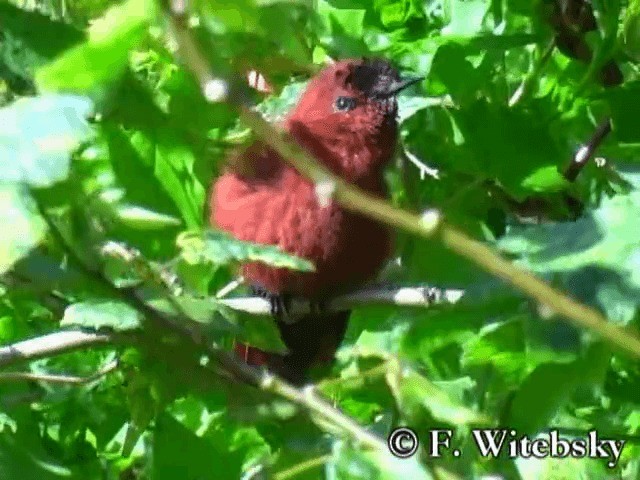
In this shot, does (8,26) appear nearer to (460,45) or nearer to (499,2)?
(460,45)

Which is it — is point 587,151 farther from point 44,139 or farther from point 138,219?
point 44,139

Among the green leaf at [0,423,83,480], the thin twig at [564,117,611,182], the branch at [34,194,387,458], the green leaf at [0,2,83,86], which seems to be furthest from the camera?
the thin twig at [564,117,611,182]

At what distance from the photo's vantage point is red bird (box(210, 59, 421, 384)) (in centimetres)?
188

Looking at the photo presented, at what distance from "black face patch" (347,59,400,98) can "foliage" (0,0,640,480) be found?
1.12 feet

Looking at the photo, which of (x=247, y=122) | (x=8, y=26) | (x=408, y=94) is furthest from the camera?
(x=408, y=94)

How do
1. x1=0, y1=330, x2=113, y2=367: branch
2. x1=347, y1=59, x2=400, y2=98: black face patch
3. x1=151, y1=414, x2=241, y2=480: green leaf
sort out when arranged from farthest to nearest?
x1=347, y1=59, x2=400, y2=98: black face patch → x1=0, y1=330, x2=113, y2=367: branch → x1=151, y1=414, x2=241, y2=480: green leaf

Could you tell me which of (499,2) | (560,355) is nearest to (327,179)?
(560,355)

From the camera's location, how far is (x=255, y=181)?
71.4 inches

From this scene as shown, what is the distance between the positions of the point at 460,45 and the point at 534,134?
141 millimetres

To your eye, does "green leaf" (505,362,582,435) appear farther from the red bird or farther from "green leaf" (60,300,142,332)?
the red bird

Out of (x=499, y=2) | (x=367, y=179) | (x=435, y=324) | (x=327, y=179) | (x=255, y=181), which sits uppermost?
(x=327, y=179)

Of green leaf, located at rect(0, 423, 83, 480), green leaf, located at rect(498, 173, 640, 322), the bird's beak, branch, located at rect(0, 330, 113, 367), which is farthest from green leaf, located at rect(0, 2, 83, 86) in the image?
the bird's beak

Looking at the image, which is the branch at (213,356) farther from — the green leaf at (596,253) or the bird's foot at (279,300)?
the bird's foot at (279,300)

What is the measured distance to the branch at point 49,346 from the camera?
44.2 inches
